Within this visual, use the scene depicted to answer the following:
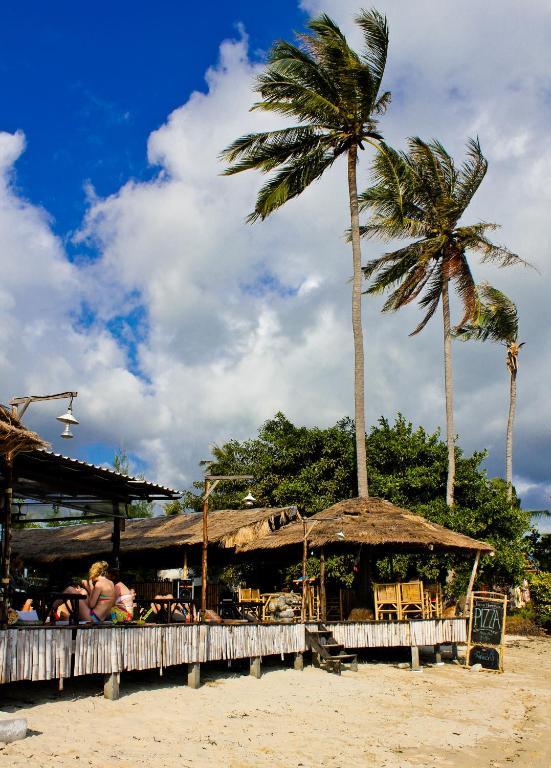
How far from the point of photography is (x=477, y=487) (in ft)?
Answer: 89.0

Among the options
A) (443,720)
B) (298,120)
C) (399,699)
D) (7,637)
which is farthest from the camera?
(298,120)

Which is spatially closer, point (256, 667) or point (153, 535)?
point (256, 667)

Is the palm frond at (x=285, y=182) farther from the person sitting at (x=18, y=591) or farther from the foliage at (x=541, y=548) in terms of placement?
the foliage at (x=541, y=548)

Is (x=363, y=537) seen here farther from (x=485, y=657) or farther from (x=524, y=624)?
(x=524, y=624)

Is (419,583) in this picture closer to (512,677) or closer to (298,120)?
(512,677)

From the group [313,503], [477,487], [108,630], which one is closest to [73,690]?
[108,630]

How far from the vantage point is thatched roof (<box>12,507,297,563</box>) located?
18.7m

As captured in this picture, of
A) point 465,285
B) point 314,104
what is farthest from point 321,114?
point 465,285

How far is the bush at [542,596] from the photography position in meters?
26.2

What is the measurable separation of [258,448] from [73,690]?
21393 millimetres

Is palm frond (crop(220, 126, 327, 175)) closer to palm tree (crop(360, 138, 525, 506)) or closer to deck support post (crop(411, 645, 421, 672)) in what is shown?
palm tree (crop(360, 138, 525, 506))

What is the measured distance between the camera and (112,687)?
10102 mm

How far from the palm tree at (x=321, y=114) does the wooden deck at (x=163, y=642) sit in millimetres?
5200

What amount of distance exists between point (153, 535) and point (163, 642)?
8277 mm
